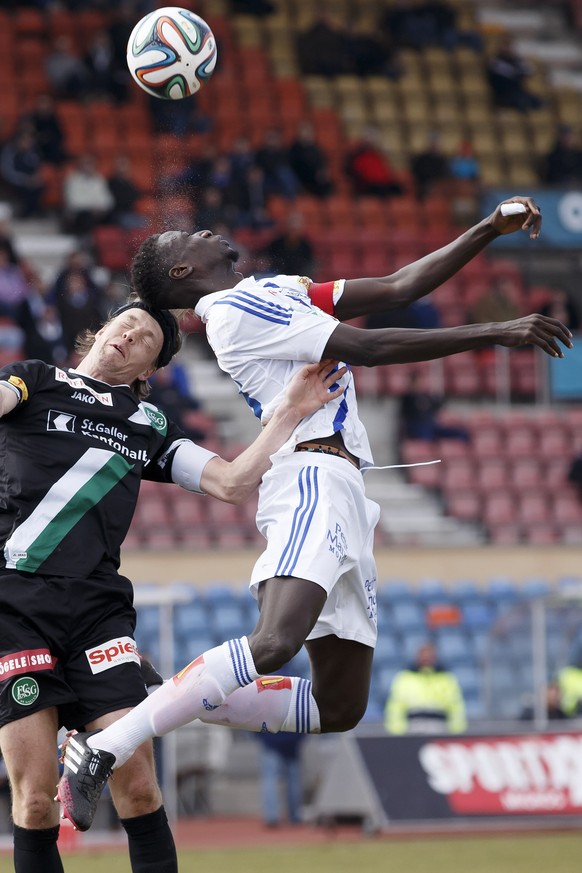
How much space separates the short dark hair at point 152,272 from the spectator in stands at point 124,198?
436 inches

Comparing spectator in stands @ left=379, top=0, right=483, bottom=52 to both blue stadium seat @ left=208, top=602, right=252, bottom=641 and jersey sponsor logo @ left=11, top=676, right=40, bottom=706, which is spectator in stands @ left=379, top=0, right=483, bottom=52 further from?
jersey sponsor logo @ left=11, top=676, right=40, bottom=706

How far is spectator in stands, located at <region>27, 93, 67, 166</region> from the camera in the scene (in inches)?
686

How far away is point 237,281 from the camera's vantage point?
572 centimetres

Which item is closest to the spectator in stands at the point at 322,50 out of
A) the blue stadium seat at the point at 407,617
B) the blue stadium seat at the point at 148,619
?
the blue stadium seat at the point at 407,617

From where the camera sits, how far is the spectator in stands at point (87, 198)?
666 inches

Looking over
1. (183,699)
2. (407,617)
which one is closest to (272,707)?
(183,699)

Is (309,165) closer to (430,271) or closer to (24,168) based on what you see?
(24,168)

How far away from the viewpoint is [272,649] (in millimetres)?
5098

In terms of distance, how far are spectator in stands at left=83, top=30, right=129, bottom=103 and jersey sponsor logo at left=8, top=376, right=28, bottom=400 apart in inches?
551

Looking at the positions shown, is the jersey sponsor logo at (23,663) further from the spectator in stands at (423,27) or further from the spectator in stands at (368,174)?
the spectator in stands at (423,27)

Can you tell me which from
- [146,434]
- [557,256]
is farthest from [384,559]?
[146,434]

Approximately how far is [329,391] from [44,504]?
3.73 ft

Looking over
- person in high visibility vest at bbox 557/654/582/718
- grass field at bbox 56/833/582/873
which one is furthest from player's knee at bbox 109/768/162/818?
person in high visibility vest at bbox 557/654/582/718

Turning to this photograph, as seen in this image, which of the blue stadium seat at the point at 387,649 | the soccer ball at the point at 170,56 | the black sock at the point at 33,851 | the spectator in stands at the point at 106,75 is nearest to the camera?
the black sock at the point at 33,851
